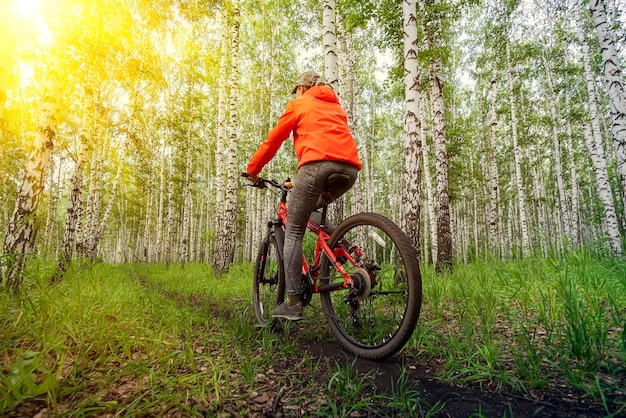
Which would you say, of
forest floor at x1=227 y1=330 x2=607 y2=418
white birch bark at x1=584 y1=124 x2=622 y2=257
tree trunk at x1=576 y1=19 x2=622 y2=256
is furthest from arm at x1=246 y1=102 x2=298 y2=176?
tree trunk at x1=576 y1=19 x2=622 y2=256

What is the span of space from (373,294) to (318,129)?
150 cm

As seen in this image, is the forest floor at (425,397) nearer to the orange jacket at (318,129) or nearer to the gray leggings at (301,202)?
the gray leggings at (301,202)

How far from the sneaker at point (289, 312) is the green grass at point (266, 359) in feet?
0.68

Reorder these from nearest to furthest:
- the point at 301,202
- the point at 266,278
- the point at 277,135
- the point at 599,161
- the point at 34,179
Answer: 1. the point at 301,202
2. the point at 277,135
3. the point at 266,278
4. the point at 34,179
5. the point at 599,161

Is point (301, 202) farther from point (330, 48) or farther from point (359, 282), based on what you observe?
point (330, 48)

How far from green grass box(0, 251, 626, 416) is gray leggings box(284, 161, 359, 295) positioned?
0.60 meters

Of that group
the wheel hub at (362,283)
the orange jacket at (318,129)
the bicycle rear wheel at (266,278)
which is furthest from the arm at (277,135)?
the wheel hub at (362,283)

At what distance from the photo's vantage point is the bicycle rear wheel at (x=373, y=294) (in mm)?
2096

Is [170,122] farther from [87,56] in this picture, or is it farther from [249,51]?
[87,56]

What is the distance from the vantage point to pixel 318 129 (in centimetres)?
268

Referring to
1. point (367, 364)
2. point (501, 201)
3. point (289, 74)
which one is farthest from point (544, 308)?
point (501, 201)

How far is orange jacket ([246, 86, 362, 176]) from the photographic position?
2.61 metres

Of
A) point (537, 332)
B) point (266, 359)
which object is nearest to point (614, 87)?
point (537, 332)

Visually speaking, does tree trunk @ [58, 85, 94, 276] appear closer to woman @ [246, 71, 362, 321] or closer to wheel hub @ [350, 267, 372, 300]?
woman @ [246, 71, 362, 321]
